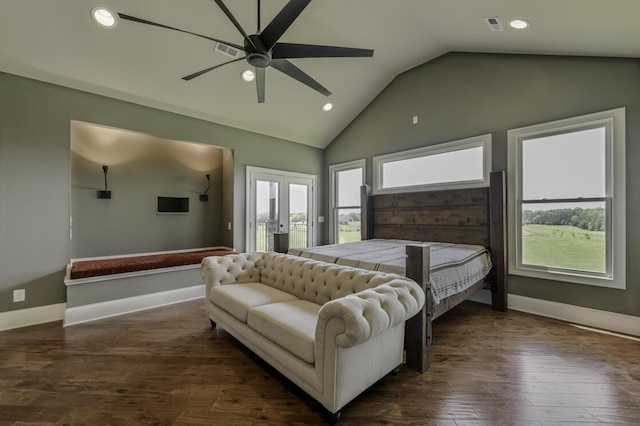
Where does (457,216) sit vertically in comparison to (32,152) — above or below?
below

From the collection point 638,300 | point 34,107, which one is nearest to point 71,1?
point 34,107

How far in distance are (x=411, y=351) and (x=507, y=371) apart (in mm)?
799

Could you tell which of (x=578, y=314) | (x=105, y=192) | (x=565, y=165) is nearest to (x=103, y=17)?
(x=105, y=192)

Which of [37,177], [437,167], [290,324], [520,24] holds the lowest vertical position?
[290,324]

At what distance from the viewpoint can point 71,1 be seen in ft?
8.98

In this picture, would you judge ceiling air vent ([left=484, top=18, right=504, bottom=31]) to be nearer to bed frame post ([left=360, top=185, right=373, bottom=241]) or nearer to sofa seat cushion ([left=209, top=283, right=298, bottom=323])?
bed frame post ([left=360, top=185, right=373, bottom=241])

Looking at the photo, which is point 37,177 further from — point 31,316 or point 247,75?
point 247,75

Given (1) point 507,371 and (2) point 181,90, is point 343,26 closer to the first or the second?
(2) point 181,90

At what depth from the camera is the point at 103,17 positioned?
293 cm

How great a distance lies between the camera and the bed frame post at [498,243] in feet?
12.1

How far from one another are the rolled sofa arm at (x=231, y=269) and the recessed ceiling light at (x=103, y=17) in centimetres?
276

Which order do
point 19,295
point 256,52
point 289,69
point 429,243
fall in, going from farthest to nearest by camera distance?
point 429,243
point 19,295
point 289,69
point 256,52

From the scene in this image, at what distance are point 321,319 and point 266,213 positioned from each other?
4.01 meters

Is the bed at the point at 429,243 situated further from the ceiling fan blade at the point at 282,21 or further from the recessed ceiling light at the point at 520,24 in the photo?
the ceiling fan blade at the point at 282,21
